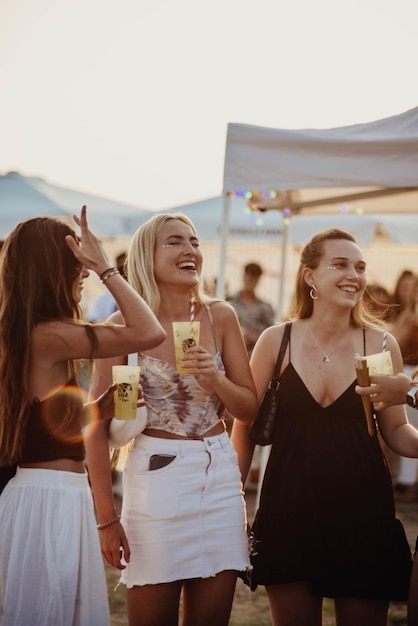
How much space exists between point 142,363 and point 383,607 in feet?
4.78

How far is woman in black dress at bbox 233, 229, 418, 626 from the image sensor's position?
3.55 meters

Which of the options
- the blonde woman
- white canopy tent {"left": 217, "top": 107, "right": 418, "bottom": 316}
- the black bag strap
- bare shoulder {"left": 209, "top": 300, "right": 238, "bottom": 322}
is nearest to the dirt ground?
the blonde woman

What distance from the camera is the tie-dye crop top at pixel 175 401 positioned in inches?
138

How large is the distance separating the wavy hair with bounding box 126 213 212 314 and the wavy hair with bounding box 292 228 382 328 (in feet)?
1.68

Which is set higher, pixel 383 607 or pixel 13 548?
pixel 13 548

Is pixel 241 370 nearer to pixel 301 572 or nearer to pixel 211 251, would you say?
pixel 301 572

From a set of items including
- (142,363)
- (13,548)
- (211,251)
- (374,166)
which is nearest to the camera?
(13,548)

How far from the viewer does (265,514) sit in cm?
368

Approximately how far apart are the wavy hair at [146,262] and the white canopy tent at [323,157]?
4.94 feet

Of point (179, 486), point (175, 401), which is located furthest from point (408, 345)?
point (179, 486)

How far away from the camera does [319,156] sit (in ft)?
16.7

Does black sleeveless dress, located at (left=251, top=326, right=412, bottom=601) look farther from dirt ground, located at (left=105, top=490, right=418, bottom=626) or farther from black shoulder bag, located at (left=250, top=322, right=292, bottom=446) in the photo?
dirt ground, located at (left=105, top=490, right=418, bottom=626)

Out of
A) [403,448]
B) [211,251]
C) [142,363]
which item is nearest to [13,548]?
[142,363]

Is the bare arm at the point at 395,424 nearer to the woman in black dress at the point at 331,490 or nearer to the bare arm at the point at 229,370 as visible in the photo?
the woman in black dress at the point at 331,490
